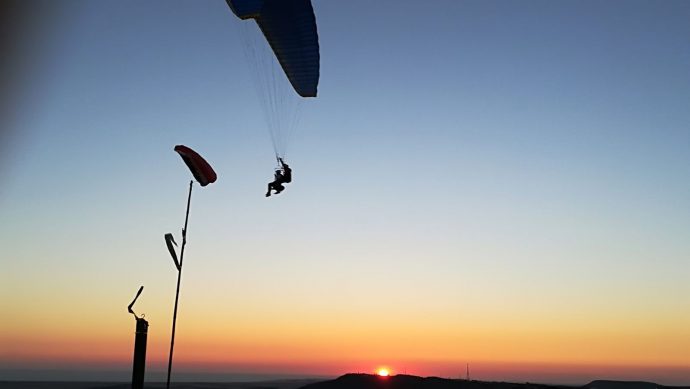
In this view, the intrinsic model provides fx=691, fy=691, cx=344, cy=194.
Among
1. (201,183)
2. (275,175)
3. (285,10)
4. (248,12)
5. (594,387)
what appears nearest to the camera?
(248,12)

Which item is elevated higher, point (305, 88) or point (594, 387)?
point (305, 88)

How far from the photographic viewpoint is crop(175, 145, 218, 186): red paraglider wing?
29.4 metres

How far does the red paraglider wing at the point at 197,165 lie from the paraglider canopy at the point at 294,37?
681 centimetres

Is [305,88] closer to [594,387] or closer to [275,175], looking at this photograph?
[275,175]

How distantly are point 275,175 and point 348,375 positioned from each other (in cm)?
5820

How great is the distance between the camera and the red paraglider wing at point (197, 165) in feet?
96.4

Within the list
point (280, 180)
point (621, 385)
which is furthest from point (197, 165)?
point (621, 385)

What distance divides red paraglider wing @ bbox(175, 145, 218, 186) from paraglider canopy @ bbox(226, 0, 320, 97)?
22.4 ft

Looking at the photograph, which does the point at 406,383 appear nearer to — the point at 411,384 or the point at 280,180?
the point at 411,384

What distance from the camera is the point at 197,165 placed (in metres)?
29.6

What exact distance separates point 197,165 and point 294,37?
305 inches

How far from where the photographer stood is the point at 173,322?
89.0 ft

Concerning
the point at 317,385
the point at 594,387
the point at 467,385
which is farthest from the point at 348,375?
the point at 594,387

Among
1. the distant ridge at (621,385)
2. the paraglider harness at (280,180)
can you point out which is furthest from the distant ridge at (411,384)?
the paraglider harness at (280,180)
